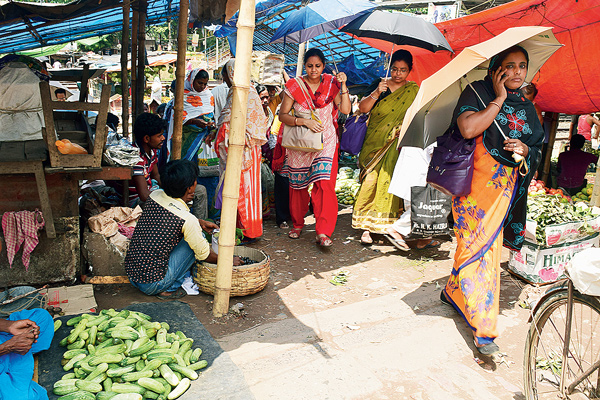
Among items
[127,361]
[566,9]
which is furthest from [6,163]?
[566,9]

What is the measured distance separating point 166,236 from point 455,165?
2318 mm

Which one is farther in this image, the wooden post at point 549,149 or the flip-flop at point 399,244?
the wooden post at point 549,149

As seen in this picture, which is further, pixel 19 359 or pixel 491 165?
pixel 491 165

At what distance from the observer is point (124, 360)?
110 inches

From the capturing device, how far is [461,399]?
282 centimetres

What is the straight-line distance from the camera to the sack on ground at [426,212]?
16.4 ft

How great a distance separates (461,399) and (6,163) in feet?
11.9

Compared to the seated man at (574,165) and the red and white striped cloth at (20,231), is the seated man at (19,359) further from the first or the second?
the seated man at (574,165)

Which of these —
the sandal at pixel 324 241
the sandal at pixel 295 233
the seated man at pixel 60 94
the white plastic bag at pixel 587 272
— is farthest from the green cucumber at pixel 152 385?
the seated man at pixel 60 94

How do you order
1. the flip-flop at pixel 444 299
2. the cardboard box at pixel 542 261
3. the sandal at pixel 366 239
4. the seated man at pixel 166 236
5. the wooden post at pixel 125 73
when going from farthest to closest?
the wooden post at pixel 125 73 < the sandal at pixel 366 239 < the cardboard box at pixel 542 261 < the flip-flop at pixel 444 299 < the seated man at pixel 166 236

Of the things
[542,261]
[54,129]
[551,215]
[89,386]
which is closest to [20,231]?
[54,129]

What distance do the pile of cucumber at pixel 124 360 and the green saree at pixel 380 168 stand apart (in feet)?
9.63

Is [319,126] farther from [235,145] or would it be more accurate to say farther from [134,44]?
[134,44]

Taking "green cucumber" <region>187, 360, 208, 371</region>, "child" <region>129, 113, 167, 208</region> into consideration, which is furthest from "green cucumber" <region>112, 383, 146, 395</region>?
"child" <region>129, 113, 167, 208</region>
